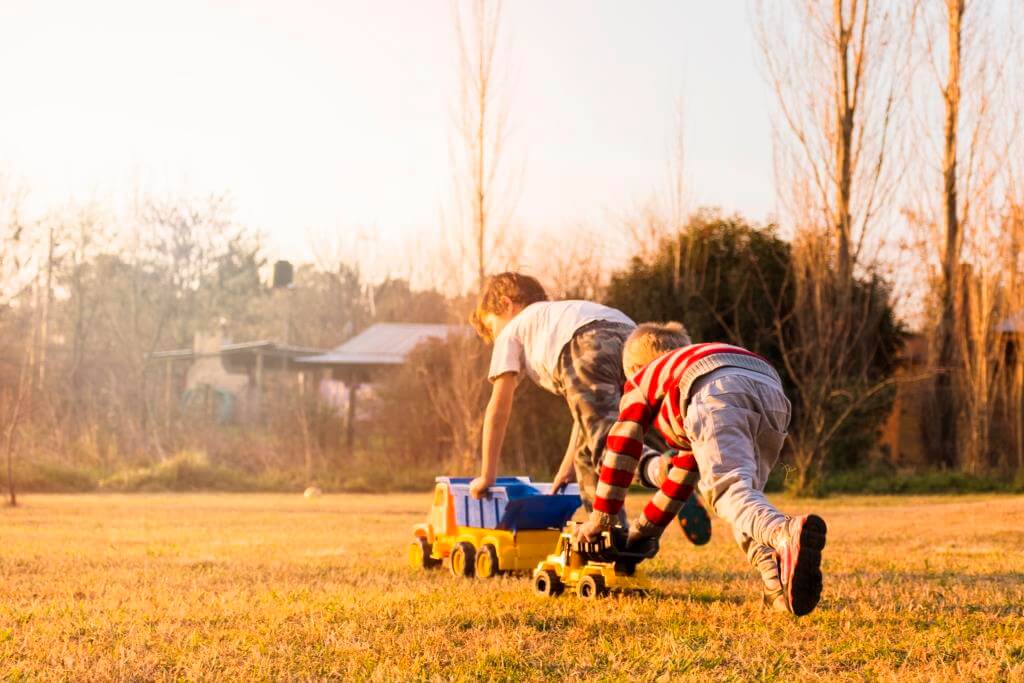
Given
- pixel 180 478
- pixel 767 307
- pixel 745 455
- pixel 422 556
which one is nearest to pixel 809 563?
pixel 745 455

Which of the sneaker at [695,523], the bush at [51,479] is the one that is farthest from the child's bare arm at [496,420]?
the bush at [51,479]

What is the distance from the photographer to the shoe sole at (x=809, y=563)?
3639 millimetres

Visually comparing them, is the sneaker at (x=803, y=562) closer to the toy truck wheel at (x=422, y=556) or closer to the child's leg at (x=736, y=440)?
the child's leg at (x=736, y=440)

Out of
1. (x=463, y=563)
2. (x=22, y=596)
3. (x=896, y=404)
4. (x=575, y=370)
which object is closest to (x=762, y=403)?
(x=575, y=370)

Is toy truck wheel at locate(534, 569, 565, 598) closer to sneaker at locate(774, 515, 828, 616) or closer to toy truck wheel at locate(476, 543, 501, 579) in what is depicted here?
toy truck wheel at locate(476, 543, 501, 579)

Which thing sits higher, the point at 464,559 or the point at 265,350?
the point at 265,350

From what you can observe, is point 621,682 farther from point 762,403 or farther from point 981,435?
point 981,435

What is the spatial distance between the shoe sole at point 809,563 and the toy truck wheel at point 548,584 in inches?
65.0

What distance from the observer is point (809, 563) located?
3645 millimetres

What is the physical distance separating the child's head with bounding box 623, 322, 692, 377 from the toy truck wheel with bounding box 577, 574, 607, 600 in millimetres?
861

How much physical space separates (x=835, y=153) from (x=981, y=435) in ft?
15.7

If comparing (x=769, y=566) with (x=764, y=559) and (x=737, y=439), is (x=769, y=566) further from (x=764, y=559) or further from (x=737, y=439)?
(x=737, y=439)

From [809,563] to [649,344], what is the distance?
4.53 ft

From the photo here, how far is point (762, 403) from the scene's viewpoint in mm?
4375
